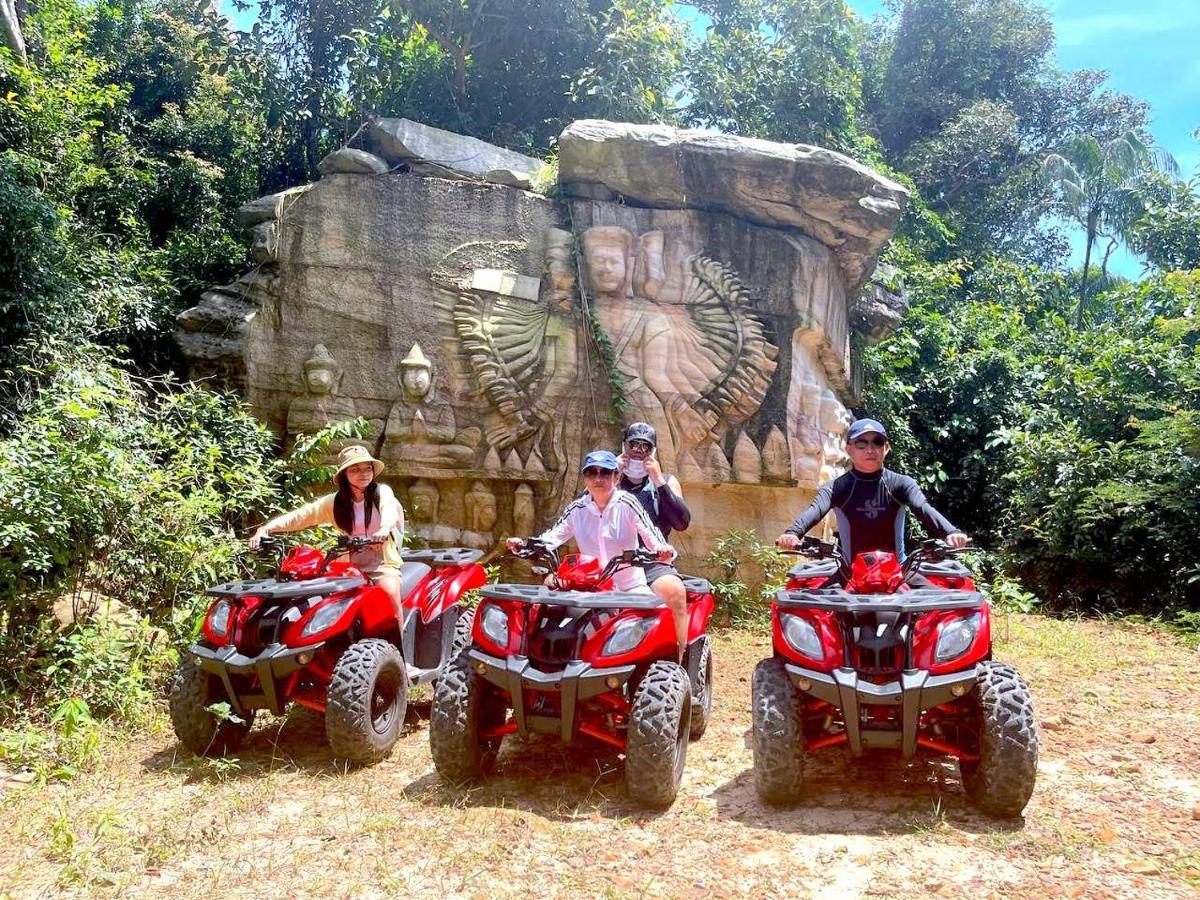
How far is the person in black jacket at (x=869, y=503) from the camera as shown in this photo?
153 inches

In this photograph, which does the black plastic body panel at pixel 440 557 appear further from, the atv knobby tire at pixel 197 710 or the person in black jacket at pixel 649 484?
the atv knobby tire at pixel 197 710

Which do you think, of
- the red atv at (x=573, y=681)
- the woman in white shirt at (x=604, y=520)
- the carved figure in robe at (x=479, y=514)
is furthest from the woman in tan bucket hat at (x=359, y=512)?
the carved figure in robe at (x=479, y=514)

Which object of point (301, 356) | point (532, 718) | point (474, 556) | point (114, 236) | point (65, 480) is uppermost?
point (114, 236)

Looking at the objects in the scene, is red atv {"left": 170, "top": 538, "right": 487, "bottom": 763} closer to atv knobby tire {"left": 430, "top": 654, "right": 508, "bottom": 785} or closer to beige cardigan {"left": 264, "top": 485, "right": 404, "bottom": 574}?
beige cardigan {"left": 264, "top": 485, "right": 404, "bottom": 574}

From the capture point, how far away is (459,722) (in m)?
3.55

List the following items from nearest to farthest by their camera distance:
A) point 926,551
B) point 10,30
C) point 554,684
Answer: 1. point 554,684
2. point 926,551
3. point 10,30

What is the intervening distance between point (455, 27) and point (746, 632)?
800 centimetres

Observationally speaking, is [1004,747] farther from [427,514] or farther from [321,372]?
[321,372]

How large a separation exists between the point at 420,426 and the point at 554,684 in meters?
4.49

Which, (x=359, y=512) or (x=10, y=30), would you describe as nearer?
(x=359, y=512)

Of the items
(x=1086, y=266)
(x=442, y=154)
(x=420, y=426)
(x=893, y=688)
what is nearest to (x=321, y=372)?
(x=420, y=426)

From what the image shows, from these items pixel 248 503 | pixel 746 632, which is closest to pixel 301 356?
pixel 248 503

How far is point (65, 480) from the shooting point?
4.79m

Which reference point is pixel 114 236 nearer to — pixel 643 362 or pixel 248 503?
pixel 248 503
